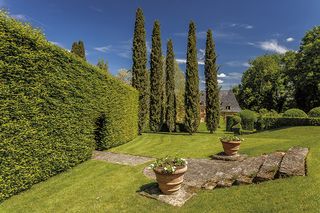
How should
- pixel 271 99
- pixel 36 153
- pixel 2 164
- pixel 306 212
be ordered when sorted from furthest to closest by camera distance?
pixel 271 99 < pixel 36 153 < pixel 2 164 < pixel 306 212

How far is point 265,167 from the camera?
23.7ft

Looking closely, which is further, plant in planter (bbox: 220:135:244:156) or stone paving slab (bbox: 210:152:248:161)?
plant in planter (bbox: 220:135:244:156)

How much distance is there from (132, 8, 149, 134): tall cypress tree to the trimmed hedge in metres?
14.2

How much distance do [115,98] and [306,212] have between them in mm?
12112

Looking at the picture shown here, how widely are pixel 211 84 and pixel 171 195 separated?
19.5 meters

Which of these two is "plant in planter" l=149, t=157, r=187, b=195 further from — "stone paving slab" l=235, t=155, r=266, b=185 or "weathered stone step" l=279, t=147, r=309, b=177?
"weathered stone step" l=279, t=147, r=309, b=177

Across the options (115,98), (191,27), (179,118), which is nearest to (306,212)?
(115,98)

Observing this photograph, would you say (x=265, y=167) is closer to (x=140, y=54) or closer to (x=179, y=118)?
(x=140, y=54)

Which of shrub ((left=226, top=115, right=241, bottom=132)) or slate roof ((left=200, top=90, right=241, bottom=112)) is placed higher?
slate roof ((left=200, top=90, right=241, bottom=112))

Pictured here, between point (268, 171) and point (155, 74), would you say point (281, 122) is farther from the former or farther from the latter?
point (268, 171)

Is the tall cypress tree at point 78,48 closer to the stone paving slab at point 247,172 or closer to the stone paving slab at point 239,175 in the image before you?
the stone paving slab at point 239,175

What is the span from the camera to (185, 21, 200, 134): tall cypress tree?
23.6 meters

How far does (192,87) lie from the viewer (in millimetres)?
23656

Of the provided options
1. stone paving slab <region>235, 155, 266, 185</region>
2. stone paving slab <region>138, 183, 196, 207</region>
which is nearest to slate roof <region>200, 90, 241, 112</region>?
stone paving slab <region>235, 155, 266, 185</region>
